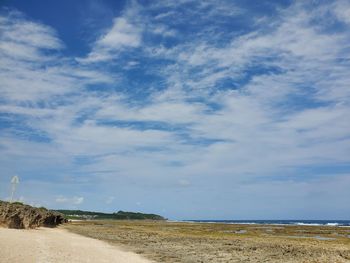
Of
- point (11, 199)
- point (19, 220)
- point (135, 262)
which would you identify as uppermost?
point (11, 199)

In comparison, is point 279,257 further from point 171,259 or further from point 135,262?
point 135,262

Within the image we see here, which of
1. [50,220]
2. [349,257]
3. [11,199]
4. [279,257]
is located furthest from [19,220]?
[349,257]

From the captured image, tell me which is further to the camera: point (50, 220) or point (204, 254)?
point (50, 220)

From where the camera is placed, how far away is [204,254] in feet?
115

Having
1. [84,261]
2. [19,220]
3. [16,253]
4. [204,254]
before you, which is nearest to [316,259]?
[204,254]

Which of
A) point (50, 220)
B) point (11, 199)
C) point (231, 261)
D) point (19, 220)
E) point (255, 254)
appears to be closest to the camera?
point (231, 261)

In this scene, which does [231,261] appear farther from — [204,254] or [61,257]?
[61,257]

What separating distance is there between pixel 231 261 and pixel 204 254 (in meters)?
5.14

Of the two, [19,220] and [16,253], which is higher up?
[19,220]

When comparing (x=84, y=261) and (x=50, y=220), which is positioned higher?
(x=50, y=220)

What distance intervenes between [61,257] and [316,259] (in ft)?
64.8

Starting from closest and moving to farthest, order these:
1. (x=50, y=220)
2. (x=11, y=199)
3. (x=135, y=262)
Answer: (x=135, y=262)
(x=50, y=220)
(x=11, y=199)

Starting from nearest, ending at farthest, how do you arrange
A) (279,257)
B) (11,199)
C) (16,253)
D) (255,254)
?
(16,253)
(279,257)
(255,254)
(11,199)

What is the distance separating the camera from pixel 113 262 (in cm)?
2581
